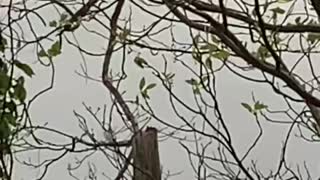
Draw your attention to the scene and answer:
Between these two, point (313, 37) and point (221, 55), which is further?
point (313, 37)

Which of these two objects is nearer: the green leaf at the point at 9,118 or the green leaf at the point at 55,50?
the green leaf at the point at 9,118

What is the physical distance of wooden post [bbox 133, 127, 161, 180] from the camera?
53.6 inches

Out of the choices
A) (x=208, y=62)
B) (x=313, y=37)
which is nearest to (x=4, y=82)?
(x=208, y=62)

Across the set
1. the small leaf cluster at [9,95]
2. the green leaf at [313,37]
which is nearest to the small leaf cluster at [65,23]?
the small leaf cluster at [9,95]

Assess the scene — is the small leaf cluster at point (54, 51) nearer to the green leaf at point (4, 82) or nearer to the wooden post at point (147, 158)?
the green leaf at point (4, 82)

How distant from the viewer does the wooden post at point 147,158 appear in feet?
4.47

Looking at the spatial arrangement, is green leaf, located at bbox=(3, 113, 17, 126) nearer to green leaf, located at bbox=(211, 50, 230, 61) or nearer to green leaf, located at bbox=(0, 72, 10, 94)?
green leaf, located at bbox=(0, 72, 10, 94)

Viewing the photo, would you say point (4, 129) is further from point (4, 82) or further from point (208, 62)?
point (208, 62)

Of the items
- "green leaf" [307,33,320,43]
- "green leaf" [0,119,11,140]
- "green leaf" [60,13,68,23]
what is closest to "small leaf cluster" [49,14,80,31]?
"green leaf" [60,13,68,23]

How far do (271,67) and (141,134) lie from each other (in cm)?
Answer: 31

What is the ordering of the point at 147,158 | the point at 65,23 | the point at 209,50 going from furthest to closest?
the point at 65,23 < the point at 209,50 < the point at 147,158

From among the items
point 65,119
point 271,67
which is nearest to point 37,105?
point 65,119

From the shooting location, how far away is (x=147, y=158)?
4.51 ft

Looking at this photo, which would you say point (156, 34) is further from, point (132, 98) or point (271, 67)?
point (271, 67)
